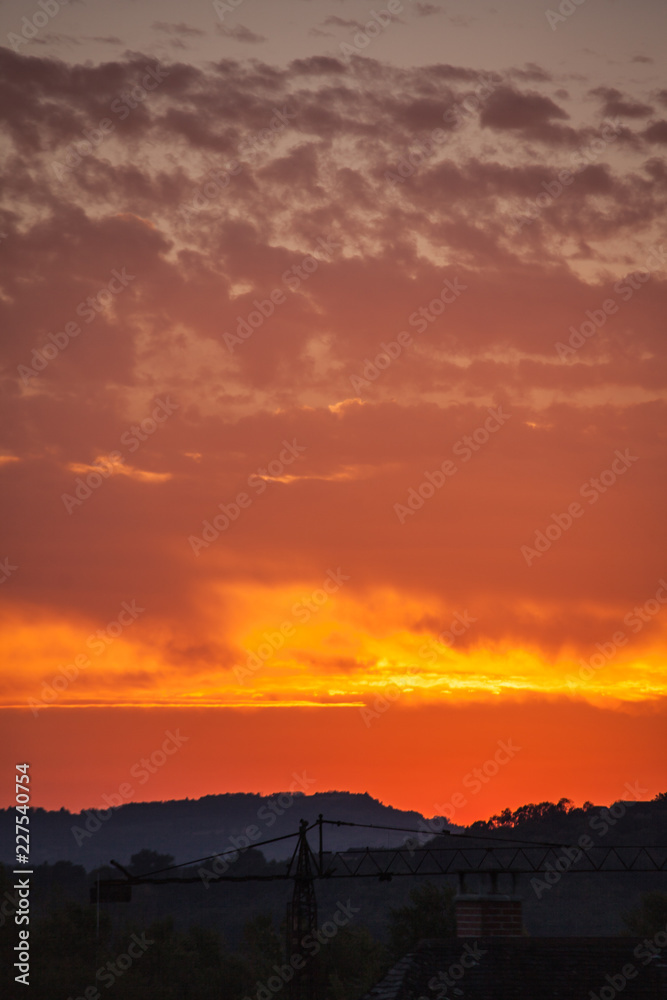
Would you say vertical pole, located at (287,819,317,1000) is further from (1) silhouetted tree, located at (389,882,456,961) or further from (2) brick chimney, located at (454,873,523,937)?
(1) silhouetted tree, located at (389,882,456,961)

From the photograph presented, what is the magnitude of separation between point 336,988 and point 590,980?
69642 millimetres

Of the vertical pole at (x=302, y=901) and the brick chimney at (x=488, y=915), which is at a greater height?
the vertical pole at (x=302, y=901)

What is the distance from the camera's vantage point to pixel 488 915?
83.0ft

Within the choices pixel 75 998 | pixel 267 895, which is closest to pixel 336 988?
pixel 75 998

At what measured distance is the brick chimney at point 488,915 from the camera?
82.8 ft

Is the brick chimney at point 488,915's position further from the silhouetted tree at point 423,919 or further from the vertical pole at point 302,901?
the silhouetted tree at point 423,919

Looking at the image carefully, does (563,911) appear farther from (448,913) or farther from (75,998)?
(75,998)

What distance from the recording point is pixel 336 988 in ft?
275

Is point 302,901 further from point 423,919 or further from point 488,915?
point 423,919

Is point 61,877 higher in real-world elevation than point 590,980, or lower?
higher

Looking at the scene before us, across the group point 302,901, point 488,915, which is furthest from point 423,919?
point 488,915

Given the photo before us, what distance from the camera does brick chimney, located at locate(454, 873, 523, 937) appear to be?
82.8 feet

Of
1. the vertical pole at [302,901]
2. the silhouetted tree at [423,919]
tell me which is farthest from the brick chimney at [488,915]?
the silhouetted tree at [423,919]

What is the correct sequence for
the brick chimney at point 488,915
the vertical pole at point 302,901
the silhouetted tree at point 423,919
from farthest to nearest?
the silhouetted tree at point 423,919 < the vertical pole at point 302,901 < the brick chimney at point 488,915
